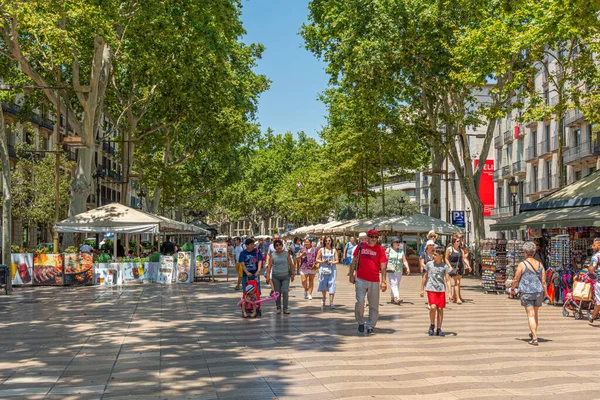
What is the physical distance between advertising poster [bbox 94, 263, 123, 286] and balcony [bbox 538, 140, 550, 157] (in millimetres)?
32982

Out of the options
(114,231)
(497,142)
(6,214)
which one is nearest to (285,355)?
(6,214)

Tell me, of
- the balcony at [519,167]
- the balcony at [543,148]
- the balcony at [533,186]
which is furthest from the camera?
the balcony at [519,167]

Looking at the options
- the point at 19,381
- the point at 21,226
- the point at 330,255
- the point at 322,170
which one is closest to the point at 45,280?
the point at 330,255

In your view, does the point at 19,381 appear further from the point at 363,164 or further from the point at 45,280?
the point at 363,164

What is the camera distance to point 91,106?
24297 mm

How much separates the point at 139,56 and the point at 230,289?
9.94m

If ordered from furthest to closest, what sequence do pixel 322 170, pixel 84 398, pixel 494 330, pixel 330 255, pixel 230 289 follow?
pixel 322 170 → pixel 230 289 → pixel 330 255 → pixel 494 330 → pixel 84 398

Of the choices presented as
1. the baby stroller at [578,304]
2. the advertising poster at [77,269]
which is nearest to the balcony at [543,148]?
the advertising poster at [77,269]

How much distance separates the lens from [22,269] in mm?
21188

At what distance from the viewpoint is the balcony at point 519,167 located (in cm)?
4991

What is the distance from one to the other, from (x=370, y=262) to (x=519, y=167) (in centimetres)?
4247

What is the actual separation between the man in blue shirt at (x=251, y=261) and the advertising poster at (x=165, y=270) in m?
10.0

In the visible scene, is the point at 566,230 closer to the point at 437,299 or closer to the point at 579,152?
the point at 437,299

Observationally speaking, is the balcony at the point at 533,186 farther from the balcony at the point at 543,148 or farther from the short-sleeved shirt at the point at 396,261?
the short-sleeved shirt at the point at 396,261
